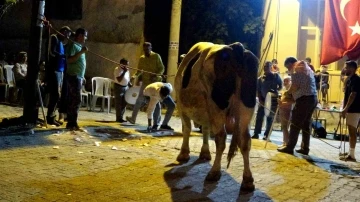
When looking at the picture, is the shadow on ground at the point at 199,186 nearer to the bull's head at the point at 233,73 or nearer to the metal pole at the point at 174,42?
the bull's head at the point at 233,73

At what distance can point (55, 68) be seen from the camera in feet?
32.4

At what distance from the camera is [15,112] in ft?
41.3

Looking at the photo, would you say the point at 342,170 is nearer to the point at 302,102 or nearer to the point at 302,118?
the point at 302,118

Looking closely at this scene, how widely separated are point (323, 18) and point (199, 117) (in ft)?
31.1

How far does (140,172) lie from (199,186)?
3.17 feet

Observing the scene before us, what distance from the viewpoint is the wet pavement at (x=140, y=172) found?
5641 millimetres

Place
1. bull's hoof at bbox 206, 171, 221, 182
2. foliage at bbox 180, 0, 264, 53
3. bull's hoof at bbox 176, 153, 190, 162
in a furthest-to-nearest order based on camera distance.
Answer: foliage at bbox 180, 0, 264, 53, bull's hoof at bbox 176, 153, 190, 162, bull's hoof at bbox 206, 171, 221, 182

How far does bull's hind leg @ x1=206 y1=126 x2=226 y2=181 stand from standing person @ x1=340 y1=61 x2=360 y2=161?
347 cm

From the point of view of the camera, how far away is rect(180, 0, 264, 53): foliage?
18.1 m

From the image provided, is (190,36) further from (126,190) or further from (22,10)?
(126,190)

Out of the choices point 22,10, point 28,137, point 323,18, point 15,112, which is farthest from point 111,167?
point 22,10

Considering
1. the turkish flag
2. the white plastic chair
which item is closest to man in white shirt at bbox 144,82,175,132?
the white plastic chair

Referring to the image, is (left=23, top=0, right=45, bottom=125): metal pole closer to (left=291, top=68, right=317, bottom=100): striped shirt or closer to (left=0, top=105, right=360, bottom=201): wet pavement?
(left=0, top=105, right=360, bottom=201): wet pavement

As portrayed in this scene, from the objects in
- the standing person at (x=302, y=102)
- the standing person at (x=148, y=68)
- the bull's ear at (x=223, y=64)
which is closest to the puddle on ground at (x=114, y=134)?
the standing person at (x=148, y=68)
